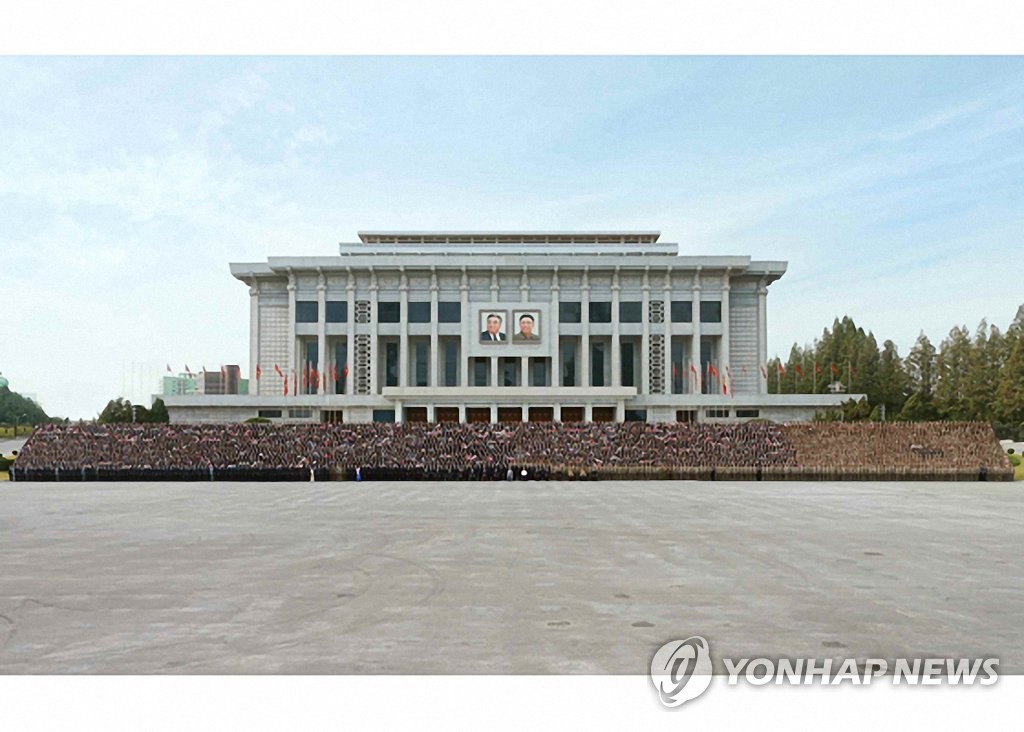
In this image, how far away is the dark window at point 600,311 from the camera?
59.5m

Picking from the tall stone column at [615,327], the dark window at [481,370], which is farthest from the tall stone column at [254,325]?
the tall stone column at [615,327]

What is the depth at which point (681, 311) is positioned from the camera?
59250 mm

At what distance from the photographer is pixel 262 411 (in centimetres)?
5359

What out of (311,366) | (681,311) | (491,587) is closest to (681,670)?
(491,587)

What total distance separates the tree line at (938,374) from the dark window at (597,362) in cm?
1336

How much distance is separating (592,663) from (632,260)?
53.9 meters

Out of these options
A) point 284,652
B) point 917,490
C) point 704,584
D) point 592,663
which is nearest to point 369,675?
point 284,652

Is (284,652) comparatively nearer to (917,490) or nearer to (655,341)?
(917,490)

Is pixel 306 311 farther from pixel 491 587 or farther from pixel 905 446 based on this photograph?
pixel 491 587

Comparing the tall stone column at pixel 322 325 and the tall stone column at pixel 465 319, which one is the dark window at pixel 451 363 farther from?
the tall stone column at pixel 322 325

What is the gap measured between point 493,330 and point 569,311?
20.5ft

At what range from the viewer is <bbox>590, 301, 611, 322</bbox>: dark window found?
5950 cm

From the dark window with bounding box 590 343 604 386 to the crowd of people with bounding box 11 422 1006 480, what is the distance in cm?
2737

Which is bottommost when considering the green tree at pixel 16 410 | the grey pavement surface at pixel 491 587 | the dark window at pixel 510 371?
the grey pavement surface at pixel 491 587
